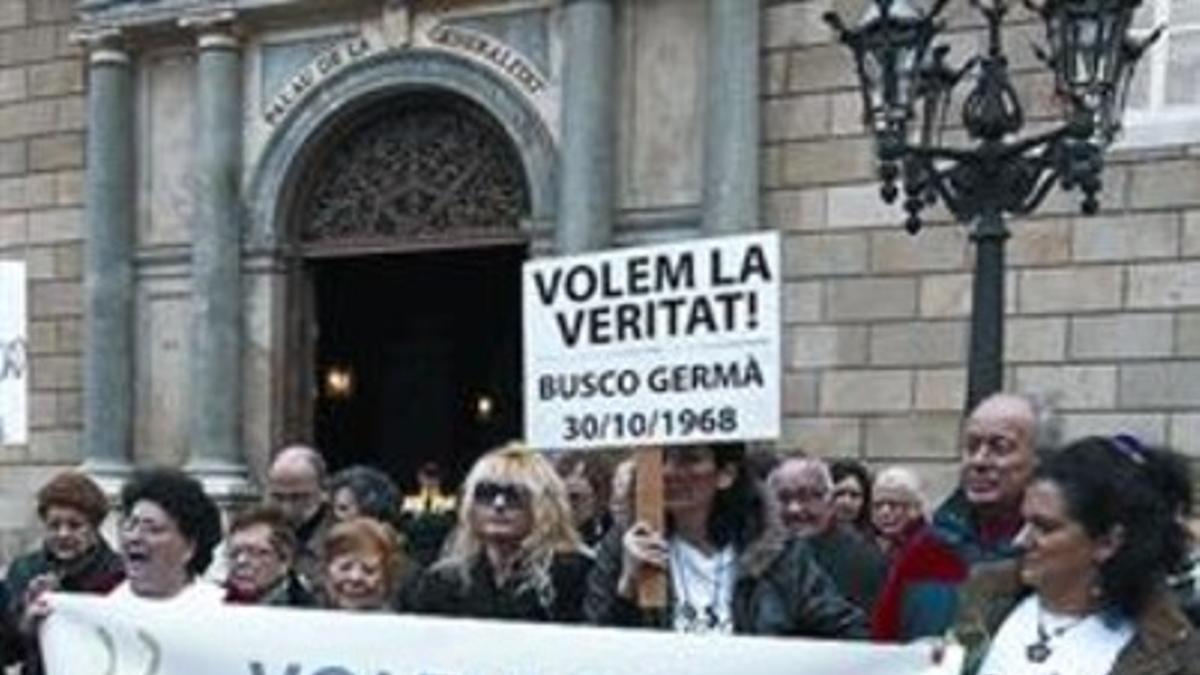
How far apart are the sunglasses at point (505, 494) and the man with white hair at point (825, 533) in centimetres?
147

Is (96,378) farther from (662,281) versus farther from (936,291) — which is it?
(662,281)

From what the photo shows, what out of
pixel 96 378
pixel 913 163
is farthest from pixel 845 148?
pixel 96 378

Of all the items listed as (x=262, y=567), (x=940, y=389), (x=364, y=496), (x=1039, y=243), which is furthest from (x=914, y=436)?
(x=262, y=567)

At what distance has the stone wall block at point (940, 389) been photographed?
10789 millimetres

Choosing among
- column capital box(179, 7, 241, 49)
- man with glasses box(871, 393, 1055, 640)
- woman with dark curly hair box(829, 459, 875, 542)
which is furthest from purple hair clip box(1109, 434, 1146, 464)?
column capital box(179, 7, 241, 49)

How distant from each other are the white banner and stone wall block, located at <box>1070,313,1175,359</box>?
6.72 m

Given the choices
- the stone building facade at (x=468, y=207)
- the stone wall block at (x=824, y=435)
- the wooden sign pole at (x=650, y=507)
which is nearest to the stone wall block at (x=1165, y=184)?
the stone building facade at (x=468, y=207)

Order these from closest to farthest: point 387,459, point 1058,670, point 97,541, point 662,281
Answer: point 1058,670 → point 662,281 → point 97,541 → point 387,459

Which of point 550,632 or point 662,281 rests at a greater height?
point 662,281

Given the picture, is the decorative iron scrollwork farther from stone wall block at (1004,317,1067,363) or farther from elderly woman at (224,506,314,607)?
elderly woman at (224,506,314,607)

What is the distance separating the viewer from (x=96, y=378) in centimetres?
1401

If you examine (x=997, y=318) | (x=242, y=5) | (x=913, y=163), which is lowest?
(x=997, y=318)

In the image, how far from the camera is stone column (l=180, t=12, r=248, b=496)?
13.4 metres

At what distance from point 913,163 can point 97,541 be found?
381 centimetres
